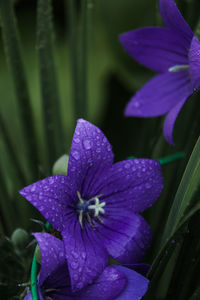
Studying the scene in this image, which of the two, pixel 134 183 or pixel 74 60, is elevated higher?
pixel 74 60

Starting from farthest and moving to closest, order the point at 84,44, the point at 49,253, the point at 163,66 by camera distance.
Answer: the point at 84,44 → the point at 163,66 → the point at 49,253

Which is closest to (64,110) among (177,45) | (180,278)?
(177,45)

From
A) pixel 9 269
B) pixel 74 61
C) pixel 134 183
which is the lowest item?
pixel 9 269

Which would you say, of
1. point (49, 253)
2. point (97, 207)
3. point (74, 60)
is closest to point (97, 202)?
point (97, 207)

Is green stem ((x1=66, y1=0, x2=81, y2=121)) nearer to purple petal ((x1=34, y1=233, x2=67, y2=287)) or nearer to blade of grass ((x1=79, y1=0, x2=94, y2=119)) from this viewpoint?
blade of grass ((x1=79, y1=0, x2=94, y2=119))

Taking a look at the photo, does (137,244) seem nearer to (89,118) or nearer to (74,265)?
(74,265)

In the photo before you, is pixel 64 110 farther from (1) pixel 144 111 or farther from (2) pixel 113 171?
(2) pixel 113 171
